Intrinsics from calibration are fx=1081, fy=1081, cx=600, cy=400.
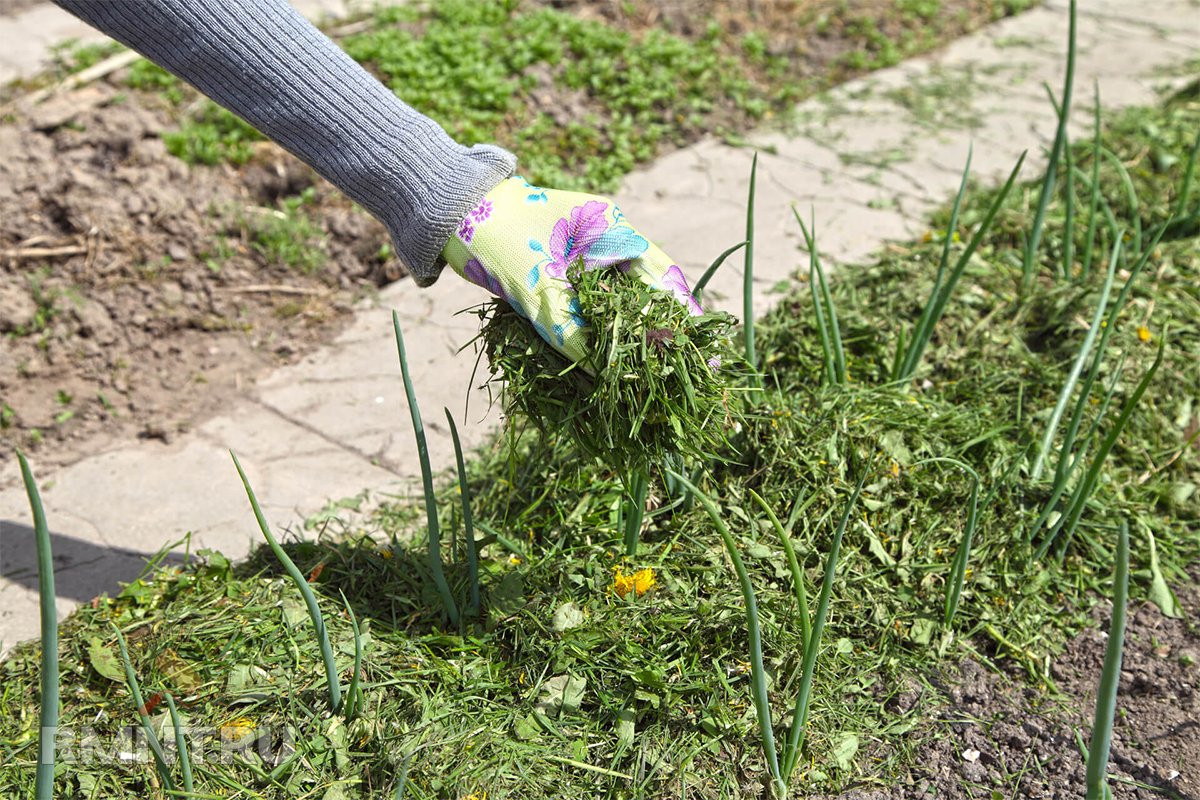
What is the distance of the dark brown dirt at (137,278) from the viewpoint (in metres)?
2.80

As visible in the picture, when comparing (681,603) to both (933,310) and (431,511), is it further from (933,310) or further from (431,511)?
(933,310)

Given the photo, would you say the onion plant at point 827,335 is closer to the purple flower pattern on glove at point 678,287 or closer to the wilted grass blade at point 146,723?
the purple flower pattern on glove at point 678,287

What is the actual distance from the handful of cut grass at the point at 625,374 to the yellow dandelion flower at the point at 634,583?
0.25m

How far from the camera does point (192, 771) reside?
171 centimetres

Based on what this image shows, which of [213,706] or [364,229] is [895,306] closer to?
[364,229]

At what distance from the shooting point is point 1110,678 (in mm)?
1257

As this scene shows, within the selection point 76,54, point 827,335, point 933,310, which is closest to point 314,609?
point 827,335

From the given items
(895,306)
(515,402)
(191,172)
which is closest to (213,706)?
(515,402)

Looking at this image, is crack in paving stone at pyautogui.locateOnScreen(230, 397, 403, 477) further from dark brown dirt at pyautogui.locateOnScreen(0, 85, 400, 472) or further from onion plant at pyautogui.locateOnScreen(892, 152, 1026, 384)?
onion plant at pyautogui.locateOnScreen(892, 152, 1026, 384)

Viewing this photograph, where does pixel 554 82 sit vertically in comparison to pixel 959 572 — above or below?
above

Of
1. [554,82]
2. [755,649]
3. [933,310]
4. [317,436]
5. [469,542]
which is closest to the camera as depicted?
[755,649]

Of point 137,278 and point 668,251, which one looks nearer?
point 137,278

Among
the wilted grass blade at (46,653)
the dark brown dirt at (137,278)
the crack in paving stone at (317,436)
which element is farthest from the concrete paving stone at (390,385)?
the wilted grass blade at (46,653)

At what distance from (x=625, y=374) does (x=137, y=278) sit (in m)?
1.99
